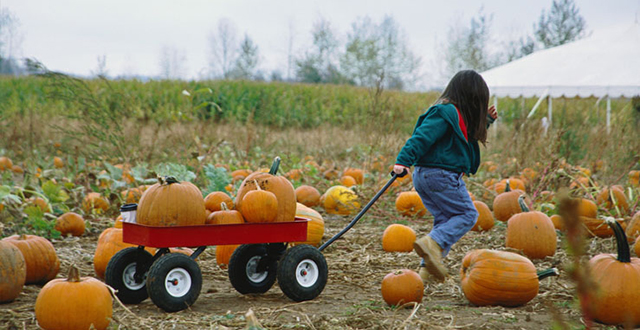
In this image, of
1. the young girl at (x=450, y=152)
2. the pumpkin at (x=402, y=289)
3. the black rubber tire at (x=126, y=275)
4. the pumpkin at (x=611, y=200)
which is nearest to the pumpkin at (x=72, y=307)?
the black rubber tire at (x=126, y=275)

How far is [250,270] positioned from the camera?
363 centimetres

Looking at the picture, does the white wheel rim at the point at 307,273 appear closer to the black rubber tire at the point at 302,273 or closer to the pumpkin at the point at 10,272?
the black rubber tire at the point at 302,273

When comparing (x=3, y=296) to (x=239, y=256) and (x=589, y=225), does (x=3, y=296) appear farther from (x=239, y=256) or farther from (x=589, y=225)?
(x=589, y=225)

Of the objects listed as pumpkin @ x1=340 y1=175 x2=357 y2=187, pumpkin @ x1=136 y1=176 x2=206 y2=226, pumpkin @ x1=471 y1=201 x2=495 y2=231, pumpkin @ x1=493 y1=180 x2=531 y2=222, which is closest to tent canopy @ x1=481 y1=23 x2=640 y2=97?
pumpkin @ x1=340 y1=175 x2=357 y2=187

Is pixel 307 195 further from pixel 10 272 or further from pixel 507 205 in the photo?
pixel 10 272

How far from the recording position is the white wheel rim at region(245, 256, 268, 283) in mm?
3623

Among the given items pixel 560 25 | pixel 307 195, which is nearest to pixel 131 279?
pixel 307 195

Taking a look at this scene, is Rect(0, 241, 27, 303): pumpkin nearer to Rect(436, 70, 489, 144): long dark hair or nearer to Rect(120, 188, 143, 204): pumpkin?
Rect(120, 188, 143, 204): pumpkin

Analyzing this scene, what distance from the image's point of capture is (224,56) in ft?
176

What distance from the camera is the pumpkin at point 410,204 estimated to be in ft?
20.2

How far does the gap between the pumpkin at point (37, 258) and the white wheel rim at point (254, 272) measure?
122 cm

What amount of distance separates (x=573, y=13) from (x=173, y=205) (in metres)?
47.3

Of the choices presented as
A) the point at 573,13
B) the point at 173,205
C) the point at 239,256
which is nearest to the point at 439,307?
the point at 239,256

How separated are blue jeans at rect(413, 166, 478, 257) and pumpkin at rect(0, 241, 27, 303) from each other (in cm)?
247
